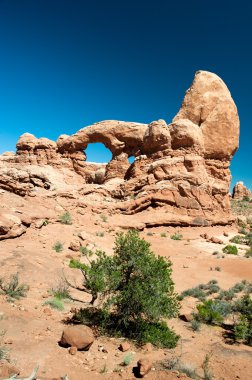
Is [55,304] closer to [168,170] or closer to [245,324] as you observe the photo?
[245,324]

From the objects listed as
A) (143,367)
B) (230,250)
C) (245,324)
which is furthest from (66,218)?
(143,367)

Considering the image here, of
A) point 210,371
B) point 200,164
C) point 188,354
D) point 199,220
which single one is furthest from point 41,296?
point 200,164

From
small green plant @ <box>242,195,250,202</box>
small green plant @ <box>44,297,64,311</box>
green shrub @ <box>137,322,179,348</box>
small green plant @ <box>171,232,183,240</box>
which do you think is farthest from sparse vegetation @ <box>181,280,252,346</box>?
small green plant @ <box>242,195,250,202</box>

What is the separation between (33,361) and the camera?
5.51 meters

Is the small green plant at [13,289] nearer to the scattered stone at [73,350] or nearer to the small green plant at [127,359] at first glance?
the scattered stone at [73,350]

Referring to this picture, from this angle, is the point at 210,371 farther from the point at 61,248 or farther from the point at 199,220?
the point at 199,220

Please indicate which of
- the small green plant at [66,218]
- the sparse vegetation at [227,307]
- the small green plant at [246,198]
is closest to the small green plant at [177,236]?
the small green plant at [66,218]

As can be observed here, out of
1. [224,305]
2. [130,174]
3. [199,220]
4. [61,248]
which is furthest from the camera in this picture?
[130,174]

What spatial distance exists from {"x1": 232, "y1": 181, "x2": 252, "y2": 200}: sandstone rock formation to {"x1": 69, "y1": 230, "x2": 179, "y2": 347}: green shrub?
5933 centimetres

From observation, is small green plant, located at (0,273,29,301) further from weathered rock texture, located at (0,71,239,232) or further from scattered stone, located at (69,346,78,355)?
weathered rock texture, located at (0,71,239,232)

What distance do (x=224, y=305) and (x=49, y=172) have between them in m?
22.3

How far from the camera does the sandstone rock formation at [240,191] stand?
209ft

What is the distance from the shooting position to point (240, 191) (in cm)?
6444

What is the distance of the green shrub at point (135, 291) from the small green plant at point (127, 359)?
2.65ft
